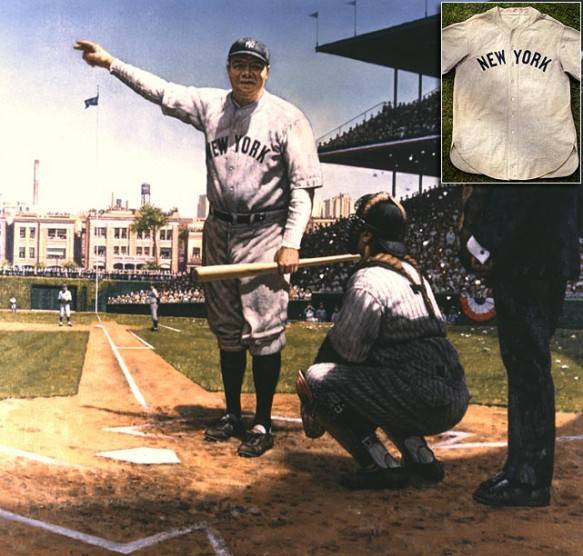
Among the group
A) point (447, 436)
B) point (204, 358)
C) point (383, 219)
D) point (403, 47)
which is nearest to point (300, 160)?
point (383, 219)

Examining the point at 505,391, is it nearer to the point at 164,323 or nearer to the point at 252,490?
the point at 252,490

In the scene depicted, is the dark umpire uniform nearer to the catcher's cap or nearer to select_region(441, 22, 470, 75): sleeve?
the catcher's cap

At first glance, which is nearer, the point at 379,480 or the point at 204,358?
the point at 379,480

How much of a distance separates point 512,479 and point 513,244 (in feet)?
3.40

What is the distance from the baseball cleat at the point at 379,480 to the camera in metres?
2.96

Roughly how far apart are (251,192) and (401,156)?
105 centimetres

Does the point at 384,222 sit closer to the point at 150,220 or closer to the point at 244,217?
the point at 244,217

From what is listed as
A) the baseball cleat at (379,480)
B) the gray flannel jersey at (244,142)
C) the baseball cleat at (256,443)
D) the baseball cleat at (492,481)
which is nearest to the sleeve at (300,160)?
the gray flannel jersey at (244,142)

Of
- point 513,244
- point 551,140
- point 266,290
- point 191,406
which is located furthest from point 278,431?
point 551,140

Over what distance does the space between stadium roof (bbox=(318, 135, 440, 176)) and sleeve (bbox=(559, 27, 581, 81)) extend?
819 millimetres

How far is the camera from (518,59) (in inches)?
149

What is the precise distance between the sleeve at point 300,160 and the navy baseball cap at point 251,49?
1.11 feet

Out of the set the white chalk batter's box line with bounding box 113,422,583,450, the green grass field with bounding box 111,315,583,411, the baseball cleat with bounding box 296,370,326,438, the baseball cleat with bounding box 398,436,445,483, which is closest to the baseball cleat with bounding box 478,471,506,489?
the baseball cleat with bounding box 398,436,445,483

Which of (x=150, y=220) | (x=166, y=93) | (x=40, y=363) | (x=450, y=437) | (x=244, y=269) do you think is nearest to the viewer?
(x=244, y=269)
